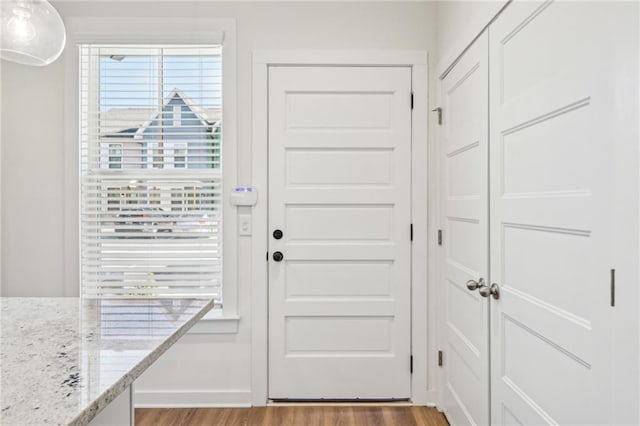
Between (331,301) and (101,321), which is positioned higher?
(101,321)

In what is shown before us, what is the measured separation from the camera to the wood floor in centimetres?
219

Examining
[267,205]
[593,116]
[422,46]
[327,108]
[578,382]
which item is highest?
[422,46]

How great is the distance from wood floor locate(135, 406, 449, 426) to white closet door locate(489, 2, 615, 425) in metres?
0.73

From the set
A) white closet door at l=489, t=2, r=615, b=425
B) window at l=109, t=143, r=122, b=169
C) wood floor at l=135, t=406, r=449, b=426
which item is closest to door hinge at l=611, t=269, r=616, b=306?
white closet door at l=489, t=2, r=615, b=425

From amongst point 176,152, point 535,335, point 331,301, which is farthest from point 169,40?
point 535,335

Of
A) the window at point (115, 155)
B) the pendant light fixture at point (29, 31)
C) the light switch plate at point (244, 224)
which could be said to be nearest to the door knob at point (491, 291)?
the light switch plate at point (244, 224)

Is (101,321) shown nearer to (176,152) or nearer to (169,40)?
(176,152)

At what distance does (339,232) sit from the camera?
92.8 inches

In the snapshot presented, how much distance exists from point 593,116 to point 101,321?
4.56ft

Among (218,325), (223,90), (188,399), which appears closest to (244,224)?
(218,325)

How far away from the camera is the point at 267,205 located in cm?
234

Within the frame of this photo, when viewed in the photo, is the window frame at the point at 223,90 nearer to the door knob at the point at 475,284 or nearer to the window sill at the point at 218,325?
the window sill at the point at 218,325

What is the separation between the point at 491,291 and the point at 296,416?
4.35 feet

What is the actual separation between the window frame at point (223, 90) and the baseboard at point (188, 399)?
381 millimetres
